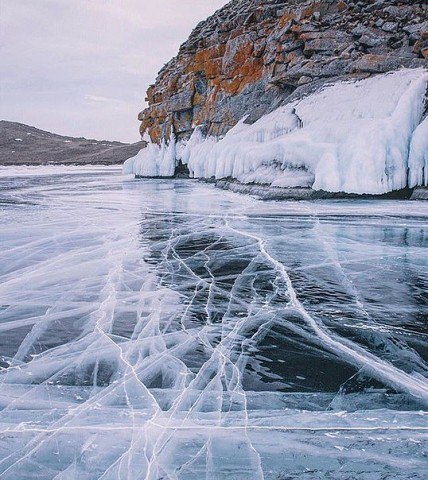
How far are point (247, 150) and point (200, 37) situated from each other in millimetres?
15660

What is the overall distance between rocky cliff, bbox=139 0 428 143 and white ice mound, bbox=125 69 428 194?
106 cm

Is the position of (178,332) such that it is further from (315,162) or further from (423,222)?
(315,162)

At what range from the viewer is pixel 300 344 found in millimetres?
2822

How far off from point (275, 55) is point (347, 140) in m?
8.46

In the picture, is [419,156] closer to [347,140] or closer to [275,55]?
[347,140]

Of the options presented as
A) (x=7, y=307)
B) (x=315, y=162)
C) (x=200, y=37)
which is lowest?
(x=7, y=307)

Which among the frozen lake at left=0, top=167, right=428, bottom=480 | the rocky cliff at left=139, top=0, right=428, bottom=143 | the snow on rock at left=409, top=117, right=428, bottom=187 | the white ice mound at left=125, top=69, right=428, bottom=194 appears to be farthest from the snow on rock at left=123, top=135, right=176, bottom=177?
the frozen lake at left=0, top=167, right=428, bottom=480

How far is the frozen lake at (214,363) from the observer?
1765 millimetres

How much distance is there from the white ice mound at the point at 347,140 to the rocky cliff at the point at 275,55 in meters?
1.06

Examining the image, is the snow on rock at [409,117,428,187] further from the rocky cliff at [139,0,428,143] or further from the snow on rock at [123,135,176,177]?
the snow on rock at [123,135,176,177]

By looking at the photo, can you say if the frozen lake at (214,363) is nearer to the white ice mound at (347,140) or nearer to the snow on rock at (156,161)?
the white ice mound at (347,140)

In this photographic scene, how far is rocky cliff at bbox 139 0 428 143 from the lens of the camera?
14.2 m

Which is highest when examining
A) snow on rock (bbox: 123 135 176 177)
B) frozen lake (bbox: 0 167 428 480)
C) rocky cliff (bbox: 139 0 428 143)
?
rocky cliff (bbox: 139 0 428 143)

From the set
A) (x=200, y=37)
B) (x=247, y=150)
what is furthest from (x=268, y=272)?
(x=200, y=37)
